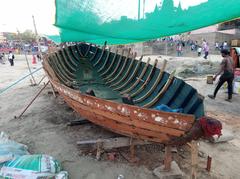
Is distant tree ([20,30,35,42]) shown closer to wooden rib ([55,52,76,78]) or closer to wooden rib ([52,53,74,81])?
wooden rib ([55,52,76,78])

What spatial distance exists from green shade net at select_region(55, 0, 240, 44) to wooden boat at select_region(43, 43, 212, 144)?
3.25 ft

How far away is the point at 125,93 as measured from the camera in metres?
5.79

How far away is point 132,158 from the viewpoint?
419 centimetres

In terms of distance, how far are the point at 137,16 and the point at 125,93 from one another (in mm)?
1953

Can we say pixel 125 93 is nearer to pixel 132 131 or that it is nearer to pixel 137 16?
pixel 137 16

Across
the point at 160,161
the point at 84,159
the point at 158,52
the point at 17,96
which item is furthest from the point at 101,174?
the point at 158,52

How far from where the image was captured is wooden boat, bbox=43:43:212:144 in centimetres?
313

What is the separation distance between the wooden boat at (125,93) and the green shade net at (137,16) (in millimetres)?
991

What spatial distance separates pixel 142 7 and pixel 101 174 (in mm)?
3004

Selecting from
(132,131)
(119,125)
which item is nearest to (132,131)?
(132,131)

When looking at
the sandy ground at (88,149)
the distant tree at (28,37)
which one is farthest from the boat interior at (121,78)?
the distant tree at (28,37)

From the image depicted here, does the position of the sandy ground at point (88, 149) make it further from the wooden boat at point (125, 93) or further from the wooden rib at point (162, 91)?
the wooden rib at point (162, 91)

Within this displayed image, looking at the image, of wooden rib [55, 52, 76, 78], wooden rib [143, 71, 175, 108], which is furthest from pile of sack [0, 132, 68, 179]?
wooden rib [55, 52, 76, 78]

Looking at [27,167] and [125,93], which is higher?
[125,93]
